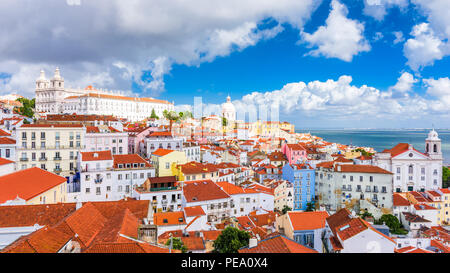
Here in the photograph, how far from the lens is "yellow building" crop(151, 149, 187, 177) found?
19.5 meters

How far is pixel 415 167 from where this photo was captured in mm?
26297

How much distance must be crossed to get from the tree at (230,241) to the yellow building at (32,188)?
6.77m

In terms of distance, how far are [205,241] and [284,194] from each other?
34.8 ft

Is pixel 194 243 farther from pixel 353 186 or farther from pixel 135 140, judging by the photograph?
pixel 135 140

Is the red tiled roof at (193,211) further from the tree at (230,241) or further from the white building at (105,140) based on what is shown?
the white building at (105,140)

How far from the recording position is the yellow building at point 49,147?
18.1 m

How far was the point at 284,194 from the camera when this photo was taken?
2070 centimetres

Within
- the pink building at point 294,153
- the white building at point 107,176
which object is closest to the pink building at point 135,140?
the white building at point 107,176

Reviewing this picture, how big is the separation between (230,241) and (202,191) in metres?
6.73
